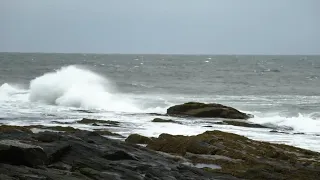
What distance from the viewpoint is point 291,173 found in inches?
737

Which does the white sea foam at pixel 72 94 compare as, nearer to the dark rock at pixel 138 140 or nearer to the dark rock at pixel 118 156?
the dark rock at pixel 138 140

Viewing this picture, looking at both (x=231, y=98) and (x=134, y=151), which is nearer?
(x=134, y=151)

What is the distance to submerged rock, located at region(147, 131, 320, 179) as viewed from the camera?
18611mm

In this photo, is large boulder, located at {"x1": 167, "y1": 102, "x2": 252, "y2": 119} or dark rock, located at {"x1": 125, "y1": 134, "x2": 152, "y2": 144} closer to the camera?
dark rock, located at {"x1": 125, "y1": 134, "x2": 152, "y2": 144}

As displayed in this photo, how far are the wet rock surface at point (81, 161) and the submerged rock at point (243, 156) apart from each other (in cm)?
148

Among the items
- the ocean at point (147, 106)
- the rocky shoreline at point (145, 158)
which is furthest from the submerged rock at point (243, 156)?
the ocean at point (147, 106)

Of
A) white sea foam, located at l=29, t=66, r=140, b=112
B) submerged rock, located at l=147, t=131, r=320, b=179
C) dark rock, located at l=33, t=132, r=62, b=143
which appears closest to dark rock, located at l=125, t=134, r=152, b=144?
submerged rock, located at l=147, t=131, r=320, b=179

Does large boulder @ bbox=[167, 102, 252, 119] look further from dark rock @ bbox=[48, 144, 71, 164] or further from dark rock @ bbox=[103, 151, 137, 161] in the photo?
dark rock @ bbox=[48, 144, 71, 164]

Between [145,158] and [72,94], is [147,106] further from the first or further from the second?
[145,158]

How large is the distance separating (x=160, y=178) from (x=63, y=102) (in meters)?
42.7

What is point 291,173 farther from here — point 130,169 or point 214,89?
point 214,89

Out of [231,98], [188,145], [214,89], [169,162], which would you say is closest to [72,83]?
[231,98]

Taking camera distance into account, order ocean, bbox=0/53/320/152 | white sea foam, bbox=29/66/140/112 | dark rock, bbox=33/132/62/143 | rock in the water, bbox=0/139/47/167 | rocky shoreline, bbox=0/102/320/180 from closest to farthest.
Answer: rock in the water, bbox=0/139/47/167 → rocky shoreline, bbox=0/102/320/180 → dark rock, bbox=33/132/62/143 → ocean, bbox=0/53/320/152 → white sea foam, bbox=29/66/140/112

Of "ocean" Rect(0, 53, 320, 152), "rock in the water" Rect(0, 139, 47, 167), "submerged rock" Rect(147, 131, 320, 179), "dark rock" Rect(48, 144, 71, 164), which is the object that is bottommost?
"ocean" Rect(0, 53, 320, 152)
